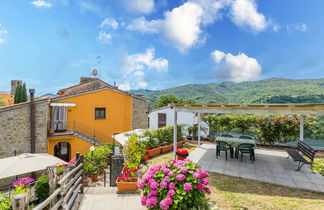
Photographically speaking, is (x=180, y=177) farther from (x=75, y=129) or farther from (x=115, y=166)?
(x=75, y=129)

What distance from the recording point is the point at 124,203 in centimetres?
493

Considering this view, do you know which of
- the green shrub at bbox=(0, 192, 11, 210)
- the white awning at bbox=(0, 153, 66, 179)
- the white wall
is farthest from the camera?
the white wall

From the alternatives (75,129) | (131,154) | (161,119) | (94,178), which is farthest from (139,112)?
(131,154)

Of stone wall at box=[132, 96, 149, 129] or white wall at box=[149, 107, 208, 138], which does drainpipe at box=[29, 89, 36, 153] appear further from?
white wall at box=[149, 107, 208, 138]

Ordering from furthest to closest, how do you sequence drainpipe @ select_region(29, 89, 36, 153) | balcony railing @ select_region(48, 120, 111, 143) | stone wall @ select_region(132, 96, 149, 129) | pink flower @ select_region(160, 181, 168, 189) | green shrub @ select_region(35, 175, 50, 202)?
stone wall @ select_region(132, 96, 149, 129), balcony railing @ select_region(48, 120, 111, 143), drainpipe @ select_region(29, 89, 36, 153), green shrub @ select_region(35, 175, 50, 202), pink flower @ select_region(160, 181, 168, 189)

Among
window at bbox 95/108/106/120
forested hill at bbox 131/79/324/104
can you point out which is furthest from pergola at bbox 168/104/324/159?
window at bbox 95/108/106/120

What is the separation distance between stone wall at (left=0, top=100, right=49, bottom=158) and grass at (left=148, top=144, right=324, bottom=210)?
12.3 meters

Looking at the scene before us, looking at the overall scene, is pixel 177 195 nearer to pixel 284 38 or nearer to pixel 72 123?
pixel 72 123

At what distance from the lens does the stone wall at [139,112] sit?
1767 centimetres

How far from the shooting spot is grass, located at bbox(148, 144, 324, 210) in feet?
14.4

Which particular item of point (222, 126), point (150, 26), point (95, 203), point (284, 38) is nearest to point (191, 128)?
point (222, 126)

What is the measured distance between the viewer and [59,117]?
14172mm

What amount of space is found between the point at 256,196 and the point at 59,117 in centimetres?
1564

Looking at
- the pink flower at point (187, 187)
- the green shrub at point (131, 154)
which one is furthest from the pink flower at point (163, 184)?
the green shrub at point (131, 154)
